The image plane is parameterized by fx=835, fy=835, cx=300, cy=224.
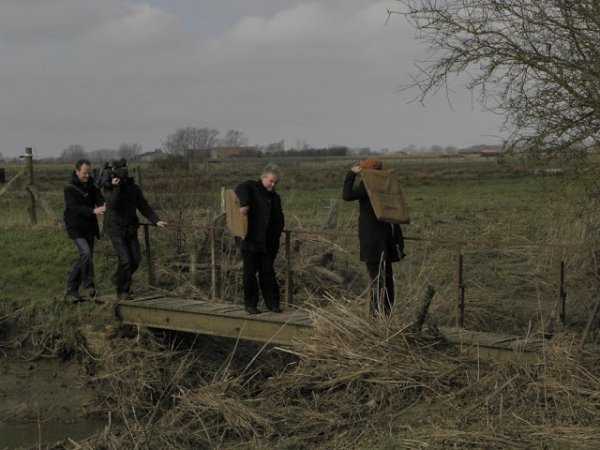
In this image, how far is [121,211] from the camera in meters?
9.51

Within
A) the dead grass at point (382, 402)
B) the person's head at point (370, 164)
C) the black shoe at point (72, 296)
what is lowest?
the dead grass at point (382, 402)

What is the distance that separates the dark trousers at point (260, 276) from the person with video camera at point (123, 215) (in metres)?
1.34

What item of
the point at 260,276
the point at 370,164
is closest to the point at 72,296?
the point at 260,276

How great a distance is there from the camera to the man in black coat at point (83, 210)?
9.62m

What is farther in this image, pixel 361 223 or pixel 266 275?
pixel 266 275

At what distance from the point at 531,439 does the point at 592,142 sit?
3715mm

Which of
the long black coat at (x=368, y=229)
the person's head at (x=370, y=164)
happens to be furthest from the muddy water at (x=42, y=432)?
the person's head at (x=370, y=164)

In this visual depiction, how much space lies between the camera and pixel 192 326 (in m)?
9.72

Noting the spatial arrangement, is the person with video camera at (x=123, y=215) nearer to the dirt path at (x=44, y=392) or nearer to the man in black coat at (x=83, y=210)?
the man in black coat at (x=83, y=210)

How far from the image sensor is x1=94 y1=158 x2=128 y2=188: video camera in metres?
9.40

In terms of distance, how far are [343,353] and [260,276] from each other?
171cm

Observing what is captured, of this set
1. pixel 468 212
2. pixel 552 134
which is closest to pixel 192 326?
pixel 552 134

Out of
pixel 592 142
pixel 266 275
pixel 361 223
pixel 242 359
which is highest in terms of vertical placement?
pixel 592 142

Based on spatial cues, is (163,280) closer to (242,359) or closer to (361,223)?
(242,359)
